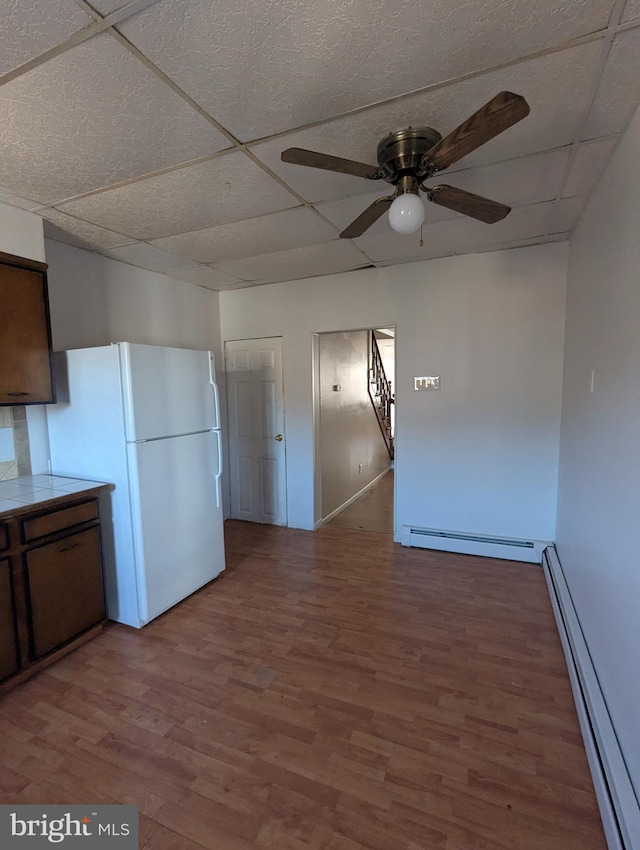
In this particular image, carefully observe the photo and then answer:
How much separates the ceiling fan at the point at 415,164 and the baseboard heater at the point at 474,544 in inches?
103

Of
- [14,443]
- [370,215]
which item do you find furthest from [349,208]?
[14,443]

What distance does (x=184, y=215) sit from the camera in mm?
2418

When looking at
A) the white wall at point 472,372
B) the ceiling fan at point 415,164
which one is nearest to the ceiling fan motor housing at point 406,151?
the ceiling fan at point 415,164

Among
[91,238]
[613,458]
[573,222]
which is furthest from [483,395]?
[91,238]

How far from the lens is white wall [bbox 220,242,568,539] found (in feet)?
10.3

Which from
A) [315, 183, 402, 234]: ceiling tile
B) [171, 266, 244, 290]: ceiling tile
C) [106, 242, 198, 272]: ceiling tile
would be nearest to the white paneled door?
[171, 266, 244, 290]: ceiling tile

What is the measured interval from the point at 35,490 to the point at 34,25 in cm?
211

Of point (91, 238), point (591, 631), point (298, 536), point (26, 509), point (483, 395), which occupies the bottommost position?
point (298, 536)

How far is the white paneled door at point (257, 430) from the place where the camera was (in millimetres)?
4207

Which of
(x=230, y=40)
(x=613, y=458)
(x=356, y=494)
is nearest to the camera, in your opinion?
(x=230, y=40)

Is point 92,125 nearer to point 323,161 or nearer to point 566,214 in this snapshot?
point 323,161

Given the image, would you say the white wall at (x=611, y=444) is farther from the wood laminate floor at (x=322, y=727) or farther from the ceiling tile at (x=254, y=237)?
the ceiling tile at (x=254, y=237)

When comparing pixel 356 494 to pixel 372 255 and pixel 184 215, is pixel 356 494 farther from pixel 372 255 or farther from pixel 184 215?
pixel 184 215

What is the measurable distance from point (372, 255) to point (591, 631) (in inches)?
115
